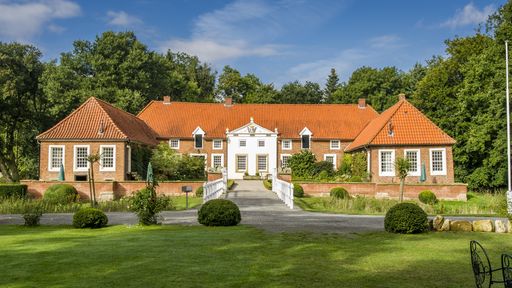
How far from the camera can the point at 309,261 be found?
34.5ft

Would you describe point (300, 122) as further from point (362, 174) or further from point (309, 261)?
point (309, 261)

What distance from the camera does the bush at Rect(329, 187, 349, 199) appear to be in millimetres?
30859

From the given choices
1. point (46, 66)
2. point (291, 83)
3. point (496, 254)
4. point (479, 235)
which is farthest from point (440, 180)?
point (291, 83)

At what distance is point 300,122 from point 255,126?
521 centimetres

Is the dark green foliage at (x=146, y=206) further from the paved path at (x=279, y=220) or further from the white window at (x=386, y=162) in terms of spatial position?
the white window at (x=386, y=162)

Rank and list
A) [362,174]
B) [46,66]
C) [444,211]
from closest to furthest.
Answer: [444,211]
[362,174]
[46,66]

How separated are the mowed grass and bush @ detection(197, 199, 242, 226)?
912 millimetres

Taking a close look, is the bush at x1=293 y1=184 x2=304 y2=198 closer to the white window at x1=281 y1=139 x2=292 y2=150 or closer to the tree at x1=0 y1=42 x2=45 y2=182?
the white window at x1=281 y1=139 x2=292 y2=150

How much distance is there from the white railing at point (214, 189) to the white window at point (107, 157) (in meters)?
8.77

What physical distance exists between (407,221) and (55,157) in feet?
98.0

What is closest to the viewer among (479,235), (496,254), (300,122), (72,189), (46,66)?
(496,254)

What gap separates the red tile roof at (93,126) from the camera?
121 feet

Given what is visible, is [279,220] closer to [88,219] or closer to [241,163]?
[88,219]

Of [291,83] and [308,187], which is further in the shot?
[291,83]
